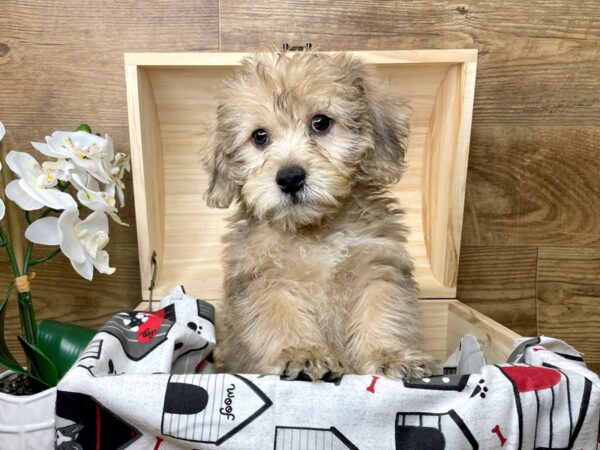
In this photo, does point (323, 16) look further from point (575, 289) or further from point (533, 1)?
point (575, 289)

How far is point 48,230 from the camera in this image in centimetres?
190

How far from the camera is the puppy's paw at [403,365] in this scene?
1.36 metres

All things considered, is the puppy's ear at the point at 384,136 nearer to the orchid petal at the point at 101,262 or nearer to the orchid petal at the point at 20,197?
the orchid petal at the point at 101,262

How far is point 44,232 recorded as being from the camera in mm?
1895

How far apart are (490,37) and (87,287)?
6.57 feet

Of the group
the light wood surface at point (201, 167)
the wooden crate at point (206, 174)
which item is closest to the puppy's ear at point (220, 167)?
the wooden crate at point (206, 174)

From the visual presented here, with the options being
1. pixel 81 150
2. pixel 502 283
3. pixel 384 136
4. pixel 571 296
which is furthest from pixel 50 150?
pixel 571 296

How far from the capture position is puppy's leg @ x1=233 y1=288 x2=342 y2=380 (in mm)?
1428

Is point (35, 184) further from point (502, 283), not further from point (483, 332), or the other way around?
point (502, 283)

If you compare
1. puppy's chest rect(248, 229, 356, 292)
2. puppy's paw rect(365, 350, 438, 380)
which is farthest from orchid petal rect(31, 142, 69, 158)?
puppy's paw rect(365, 350, 438, 380)

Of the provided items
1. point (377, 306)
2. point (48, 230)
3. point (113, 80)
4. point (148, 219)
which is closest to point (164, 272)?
point (148, 219)

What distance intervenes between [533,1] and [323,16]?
87 cm

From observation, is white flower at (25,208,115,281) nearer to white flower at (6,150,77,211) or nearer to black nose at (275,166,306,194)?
white flower at (6,150,77,211)

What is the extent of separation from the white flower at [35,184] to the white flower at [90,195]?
4 centimetres
